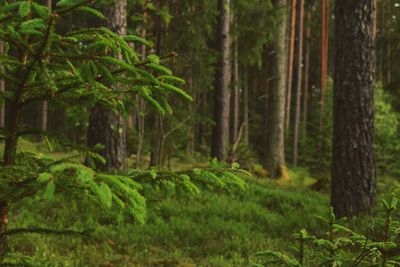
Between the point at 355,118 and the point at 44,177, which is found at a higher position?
the point at 355,118

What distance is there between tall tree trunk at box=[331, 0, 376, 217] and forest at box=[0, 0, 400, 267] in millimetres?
22

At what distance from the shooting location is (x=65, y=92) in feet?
8.88

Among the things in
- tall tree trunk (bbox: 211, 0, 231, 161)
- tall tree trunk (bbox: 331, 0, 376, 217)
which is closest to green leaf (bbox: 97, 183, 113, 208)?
tall tree trunk (bbox: 331, 0, 376, 217)

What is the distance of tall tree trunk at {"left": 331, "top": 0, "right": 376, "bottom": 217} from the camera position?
755cm

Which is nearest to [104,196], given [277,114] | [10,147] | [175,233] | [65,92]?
[65,92]

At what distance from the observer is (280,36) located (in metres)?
16.2

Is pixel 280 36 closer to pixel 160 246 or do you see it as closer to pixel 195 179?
pixel 160 246

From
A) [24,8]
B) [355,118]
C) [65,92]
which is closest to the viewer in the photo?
[24,8]

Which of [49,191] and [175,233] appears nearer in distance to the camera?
[49,191]

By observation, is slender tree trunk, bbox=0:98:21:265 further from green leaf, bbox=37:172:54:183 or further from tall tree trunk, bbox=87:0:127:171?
tall tree trunk, bbox=87:0:127:171

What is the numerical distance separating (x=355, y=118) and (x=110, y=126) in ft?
15.7

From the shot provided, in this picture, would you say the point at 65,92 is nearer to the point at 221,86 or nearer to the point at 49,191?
the point at 49,191

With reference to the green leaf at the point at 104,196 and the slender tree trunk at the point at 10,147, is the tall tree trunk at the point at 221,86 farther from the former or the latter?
the green leaf at the point at 104,196

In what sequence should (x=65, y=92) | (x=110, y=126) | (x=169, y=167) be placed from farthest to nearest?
(x=169, y=167) < (x=110, y=126) < (x=65, y=92)
